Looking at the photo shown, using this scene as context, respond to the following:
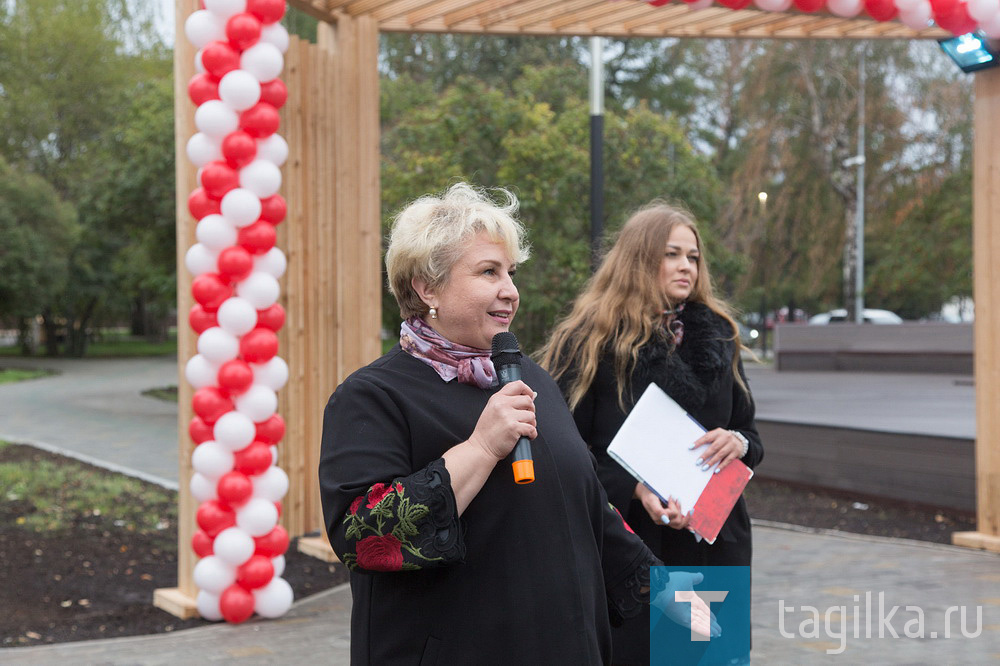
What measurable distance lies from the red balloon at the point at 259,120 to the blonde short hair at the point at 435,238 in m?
3.34

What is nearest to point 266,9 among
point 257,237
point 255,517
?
point 257,237

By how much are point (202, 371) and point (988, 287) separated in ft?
17.1

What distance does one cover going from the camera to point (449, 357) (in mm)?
2176

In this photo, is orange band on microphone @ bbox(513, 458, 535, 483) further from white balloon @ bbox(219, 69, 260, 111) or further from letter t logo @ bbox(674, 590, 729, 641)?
white balloon @ bbox(219, 69, 260, 111)

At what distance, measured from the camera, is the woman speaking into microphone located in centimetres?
197

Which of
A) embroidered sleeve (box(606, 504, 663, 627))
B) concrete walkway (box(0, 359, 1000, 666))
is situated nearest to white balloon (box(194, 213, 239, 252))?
concrete walkway (box(0, 359, 1000, 666))

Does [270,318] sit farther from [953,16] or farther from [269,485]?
[953,16]

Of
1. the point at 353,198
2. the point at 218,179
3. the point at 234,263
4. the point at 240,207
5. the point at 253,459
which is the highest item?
the point at 353,198

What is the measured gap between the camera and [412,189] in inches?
506

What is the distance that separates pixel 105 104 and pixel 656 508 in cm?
3865

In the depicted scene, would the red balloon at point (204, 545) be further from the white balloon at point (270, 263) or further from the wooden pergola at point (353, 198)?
the wooden pergola at point (353, 198)

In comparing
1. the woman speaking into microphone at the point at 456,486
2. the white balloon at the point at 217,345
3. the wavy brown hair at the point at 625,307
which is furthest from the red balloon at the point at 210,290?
the woman speaking into microphone at the point at 456,486

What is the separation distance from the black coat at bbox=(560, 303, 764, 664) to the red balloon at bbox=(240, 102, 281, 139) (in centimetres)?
265

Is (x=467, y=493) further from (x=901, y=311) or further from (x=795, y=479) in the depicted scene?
(x=901, y=311)
